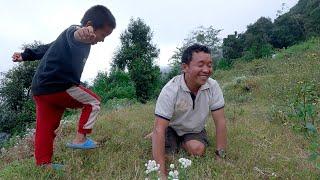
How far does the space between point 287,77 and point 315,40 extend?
32.2 ft

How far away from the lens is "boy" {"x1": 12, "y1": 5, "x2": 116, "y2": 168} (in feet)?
12.3

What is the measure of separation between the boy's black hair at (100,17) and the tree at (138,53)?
1943cm

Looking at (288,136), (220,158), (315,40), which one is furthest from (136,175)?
(315,40)

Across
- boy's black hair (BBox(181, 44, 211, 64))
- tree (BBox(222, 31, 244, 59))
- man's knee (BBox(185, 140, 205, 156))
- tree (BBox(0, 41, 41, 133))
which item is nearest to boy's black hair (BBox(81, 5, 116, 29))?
boy's black hair (BBox(181, 44, 211, 64))

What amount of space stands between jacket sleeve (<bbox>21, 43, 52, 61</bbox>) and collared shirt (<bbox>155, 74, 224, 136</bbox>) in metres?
1.13

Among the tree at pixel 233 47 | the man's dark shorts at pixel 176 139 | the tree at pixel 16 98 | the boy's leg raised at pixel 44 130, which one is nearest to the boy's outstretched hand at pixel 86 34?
the boy's leg raised at pixel 44 130

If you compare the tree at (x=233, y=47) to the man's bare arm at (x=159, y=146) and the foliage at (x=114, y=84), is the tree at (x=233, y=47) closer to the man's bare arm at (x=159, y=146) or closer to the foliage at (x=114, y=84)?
the foliage at (x=114, y=84)

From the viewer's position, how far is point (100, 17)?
371 cm

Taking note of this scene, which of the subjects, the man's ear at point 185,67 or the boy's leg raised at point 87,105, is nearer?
the boy's leg raised at point 87,105

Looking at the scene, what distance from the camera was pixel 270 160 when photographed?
397cm

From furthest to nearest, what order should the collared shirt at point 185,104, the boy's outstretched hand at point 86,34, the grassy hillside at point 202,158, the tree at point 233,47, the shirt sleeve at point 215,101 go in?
1. the tree at point 233,47
2. the shirt sleeve at point 215,101
3. the collared shirt at point 185,104
4. the grassy hillside at point 202,158
5. the boy's outstretched hand at point 86,34

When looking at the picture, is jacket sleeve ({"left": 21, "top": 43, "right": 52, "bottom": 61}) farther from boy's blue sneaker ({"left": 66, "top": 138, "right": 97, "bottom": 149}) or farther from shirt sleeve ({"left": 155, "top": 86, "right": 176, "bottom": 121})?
shirt sleeve ({"left": 155, "top": 86, "right": 176, "bottom": 121})

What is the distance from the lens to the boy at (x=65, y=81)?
376cm

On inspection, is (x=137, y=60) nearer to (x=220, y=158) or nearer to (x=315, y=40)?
(x=315, y=40)
